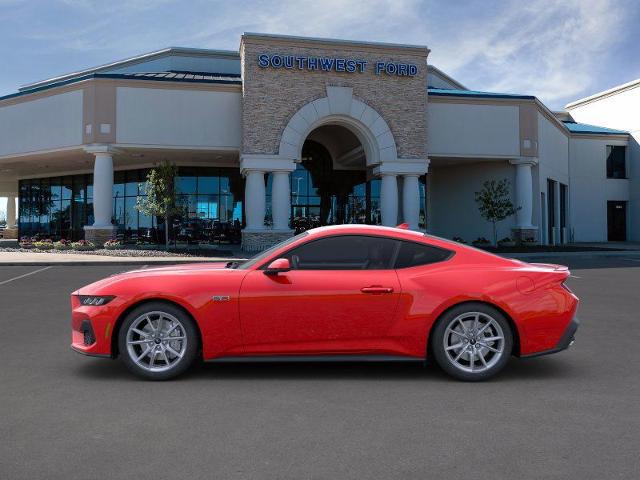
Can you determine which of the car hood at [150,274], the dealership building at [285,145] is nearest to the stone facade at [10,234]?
the dealership building at [285,145]

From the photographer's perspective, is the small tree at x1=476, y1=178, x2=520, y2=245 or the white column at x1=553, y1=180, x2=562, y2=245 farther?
the white column at x1=553, y1=180, x2=562, y2=245

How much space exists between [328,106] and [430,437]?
24367mm

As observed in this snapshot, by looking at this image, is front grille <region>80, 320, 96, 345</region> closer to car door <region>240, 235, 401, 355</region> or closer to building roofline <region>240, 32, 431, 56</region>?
car door <region>240, 235, 401, 355</region>

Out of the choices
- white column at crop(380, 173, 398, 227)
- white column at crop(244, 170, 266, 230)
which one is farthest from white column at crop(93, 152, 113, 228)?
white column at crop(380, 173, 398, 227)

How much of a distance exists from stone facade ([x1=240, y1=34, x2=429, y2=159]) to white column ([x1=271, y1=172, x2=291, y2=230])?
4.25ft

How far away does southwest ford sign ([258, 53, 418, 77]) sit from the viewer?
26.3m

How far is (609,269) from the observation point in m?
18.4

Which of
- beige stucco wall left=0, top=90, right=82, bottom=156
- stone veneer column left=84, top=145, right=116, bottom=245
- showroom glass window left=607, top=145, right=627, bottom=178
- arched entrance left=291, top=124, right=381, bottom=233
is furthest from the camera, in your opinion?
showroom glass window left=607, top=145, right=627, bottom=178

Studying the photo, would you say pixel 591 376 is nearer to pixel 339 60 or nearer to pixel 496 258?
pixel 496 258

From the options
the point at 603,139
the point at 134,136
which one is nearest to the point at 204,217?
the point at 134,136

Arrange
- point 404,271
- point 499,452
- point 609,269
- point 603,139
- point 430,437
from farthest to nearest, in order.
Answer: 1. point 603,139
2. point 609,269
3. point 404,271
4. point 430,437
5. point 499,452

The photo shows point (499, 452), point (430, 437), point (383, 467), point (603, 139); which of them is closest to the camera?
point (383, 467)

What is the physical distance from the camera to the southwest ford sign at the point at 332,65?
26.3 metres

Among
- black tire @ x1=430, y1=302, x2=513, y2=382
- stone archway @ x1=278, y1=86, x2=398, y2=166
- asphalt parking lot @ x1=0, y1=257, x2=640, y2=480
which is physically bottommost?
asphalt parking lot @ x1=0, y1=257, x2=640, y2=480
